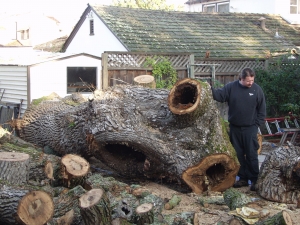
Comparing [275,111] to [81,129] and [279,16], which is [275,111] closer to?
[81,129]

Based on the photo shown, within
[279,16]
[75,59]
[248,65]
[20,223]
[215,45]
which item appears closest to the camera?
[20,223]

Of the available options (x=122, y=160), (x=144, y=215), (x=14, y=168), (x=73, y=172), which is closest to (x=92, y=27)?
(x=122, y=160)

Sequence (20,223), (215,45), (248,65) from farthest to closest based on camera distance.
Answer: (215,45)
(248,65)
(20,223)

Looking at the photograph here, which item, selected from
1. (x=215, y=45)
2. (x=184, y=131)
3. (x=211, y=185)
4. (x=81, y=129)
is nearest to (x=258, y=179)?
(x=211, y=185)

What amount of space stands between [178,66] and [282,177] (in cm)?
805

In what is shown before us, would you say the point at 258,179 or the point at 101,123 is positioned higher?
the point at 101,123

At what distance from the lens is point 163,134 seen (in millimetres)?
7457

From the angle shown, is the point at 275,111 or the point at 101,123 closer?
the point at 101,123

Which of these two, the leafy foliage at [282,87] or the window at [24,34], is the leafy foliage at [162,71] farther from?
the window at [24,34]

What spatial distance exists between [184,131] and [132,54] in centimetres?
666

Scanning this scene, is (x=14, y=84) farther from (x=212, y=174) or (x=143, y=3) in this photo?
(x=143, y=3)

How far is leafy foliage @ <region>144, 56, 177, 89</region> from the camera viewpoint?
1395 cm

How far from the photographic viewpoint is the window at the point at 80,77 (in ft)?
44.9

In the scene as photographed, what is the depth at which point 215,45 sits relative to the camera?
1861 centimetres
